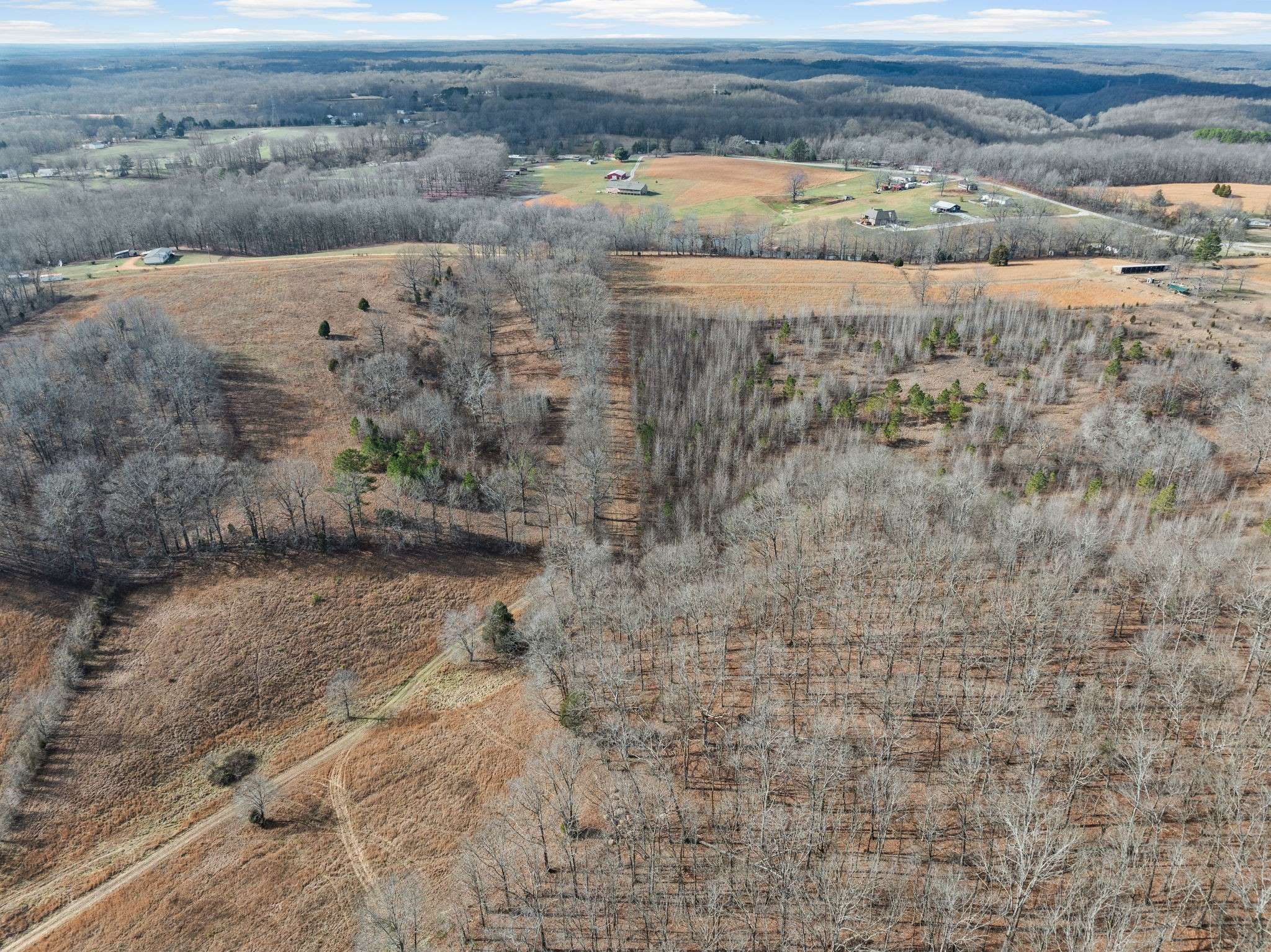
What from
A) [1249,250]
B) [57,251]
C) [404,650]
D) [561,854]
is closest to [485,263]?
[404,650]

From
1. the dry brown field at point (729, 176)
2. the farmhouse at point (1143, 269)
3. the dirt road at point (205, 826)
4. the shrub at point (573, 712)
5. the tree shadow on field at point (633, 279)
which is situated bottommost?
the dirt road at point (205, 826)

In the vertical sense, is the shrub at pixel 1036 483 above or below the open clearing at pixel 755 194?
below

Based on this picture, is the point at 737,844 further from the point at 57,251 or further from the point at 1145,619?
the point at 57,251

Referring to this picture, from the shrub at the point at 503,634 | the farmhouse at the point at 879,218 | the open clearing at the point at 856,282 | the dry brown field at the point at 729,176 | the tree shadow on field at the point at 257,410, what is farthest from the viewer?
the dry brown field at the point at 729,176

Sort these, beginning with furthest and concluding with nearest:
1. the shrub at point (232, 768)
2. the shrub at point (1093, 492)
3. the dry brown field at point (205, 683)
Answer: the shrub at point (1093, 492) → the shrub at point (232, 768) → the dry brown field at point (205, 683)

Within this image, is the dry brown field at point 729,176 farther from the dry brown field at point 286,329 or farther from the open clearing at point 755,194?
the dry brown field at point 286,329

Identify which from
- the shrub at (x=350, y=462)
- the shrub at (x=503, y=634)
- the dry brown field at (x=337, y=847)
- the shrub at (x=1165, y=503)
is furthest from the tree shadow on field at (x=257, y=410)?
the shrub at (x=1165, y=503)

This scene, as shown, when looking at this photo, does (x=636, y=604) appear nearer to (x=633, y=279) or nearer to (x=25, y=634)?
(x=25, y=634)

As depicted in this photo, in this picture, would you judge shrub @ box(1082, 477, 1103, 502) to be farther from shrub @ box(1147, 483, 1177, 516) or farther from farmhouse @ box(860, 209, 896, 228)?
farmhouse @ box(860, 209, 896, 228)
